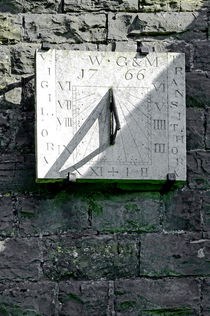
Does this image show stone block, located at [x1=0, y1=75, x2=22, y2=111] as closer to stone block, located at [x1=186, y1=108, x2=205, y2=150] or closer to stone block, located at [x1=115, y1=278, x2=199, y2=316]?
stone block, located at [x1=186, y1=108, x2=205, y2=150]

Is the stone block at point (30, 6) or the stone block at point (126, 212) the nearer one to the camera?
the stone block at point (126, 212)

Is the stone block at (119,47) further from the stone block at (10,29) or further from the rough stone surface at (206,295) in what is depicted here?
the rough stone surface at (206,295)

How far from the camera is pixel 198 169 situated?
5660 mm

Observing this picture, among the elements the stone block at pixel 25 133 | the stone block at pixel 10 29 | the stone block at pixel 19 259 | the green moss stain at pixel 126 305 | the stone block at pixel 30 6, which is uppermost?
the stone block at pixel 30 6

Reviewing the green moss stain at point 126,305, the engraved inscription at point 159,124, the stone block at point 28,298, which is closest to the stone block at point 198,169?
the engraved inscription at point 159,124

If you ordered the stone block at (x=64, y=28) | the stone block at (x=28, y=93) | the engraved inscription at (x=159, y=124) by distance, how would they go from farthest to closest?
the stone block at (x=64, y=28), the stone block at (x=28, y=93), the engraved inscription at (x=159, y=124)

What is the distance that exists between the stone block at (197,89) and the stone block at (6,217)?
114cm

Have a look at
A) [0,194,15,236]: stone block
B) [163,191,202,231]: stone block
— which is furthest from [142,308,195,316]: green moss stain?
[0,194,15,236]: stone block

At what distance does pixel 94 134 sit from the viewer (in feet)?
18.1

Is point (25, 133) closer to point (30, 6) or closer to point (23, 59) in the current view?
point (23, 59)

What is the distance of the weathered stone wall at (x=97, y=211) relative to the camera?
5.41 m

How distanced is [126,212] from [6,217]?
2.10 ft

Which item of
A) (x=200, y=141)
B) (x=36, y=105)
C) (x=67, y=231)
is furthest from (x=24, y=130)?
(x=200, y=141)

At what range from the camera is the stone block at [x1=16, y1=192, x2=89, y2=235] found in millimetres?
5496
